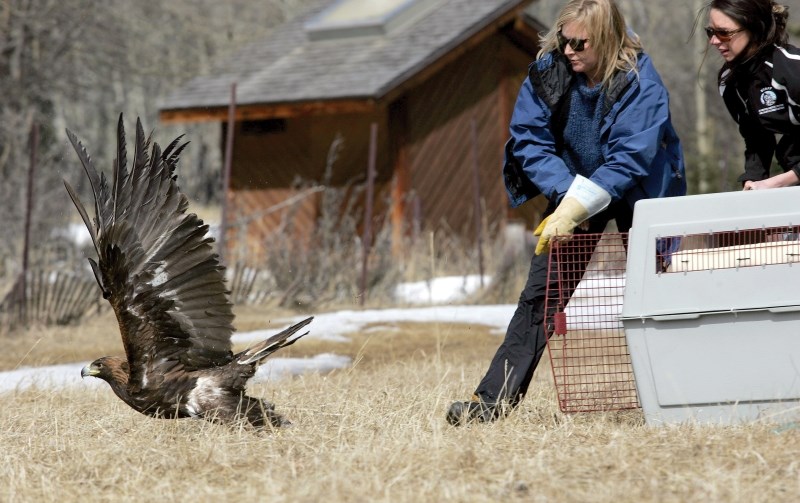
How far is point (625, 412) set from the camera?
516cm

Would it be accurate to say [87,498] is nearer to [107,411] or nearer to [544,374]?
[107,411]

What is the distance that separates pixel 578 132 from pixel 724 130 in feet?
103

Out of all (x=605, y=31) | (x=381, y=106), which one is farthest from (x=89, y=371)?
(x=381, y=106)

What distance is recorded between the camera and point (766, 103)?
183 inches

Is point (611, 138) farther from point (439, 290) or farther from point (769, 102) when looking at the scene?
point (439, 290)

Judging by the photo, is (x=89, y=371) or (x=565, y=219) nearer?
(x=565, y=219)

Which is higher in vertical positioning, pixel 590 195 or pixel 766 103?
pixel 766 103

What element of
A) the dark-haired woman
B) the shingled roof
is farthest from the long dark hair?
the shingled roof

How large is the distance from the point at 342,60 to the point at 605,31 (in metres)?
12.8

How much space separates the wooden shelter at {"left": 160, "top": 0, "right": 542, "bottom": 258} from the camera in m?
16.3

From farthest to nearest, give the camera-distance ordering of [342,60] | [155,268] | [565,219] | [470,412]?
[342,60] < [155,268] < [470,412] < [565,219]

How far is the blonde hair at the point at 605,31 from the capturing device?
4.70 metres

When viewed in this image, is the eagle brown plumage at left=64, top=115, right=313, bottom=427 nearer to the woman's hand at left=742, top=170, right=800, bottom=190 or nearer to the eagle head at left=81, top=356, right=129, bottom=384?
the eagle head at left=81, top=356, right=129, bottom=384

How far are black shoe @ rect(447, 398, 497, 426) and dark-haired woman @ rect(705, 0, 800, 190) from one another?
A: 4.70ft
